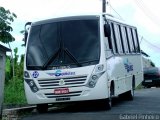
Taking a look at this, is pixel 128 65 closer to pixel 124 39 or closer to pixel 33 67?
pixel 124 39

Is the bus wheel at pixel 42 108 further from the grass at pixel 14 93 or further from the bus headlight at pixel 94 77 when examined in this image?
the grass at pixel 14 93

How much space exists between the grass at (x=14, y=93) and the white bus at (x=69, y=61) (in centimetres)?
330

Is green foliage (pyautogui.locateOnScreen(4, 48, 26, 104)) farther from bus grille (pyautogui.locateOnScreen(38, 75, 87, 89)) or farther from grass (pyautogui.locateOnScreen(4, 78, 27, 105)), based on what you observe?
bus grille (pyautogui.locateOnScreen(38, 75, 87, 89))

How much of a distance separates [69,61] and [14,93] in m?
7.86

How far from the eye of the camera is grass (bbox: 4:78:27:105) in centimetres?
2044

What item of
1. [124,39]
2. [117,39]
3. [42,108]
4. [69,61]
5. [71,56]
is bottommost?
[42,108]

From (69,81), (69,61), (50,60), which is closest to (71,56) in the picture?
(69,61)

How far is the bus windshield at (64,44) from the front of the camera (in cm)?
1581

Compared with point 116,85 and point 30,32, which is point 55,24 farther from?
point 116,85

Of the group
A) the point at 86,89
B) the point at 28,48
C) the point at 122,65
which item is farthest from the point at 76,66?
the point at 122,65

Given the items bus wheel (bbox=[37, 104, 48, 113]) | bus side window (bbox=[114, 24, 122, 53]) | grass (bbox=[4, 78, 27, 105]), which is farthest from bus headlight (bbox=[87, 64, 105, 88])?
grass (bbox=[4, 78, 27, 105])

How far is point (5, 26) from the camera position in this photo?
23953 millimetres

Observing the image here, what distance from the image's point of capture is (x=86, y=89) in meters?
15.6

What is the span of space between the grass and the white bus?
130 inches
